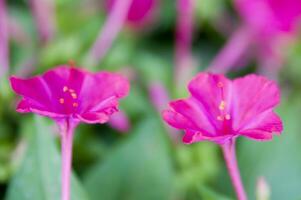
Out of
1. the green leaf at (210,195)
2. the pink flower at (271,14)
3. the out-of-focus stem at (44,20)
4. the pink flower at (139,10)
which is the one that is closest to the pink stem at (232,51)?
the pink flower at (271,14)

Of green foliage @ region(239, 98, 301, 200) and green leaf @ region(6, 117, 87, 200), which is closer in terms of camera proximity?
green leaf @ region(6, 117, 87, 200)

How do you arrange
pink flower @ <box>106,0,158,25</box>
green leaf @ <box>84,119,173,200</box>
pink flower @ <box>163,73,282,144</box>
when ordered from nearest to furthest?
pink flower @ <box>163,73,282,144</box>, green leaf @ <box>84,119,173,200</box>, pink flower @ <box>106,0,158,25</box>

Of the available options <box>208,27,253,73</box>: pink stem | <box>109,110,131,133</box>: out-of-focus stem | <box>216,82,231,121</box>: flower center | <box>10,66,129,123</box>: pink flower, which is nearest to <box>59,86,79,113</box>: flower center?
<box>10,66,129,123</box>: pink flower

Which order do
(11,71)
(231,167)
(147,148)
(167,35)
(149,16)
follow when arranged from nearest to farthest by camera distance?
(231,167), (147,148), (11,71), (149,16), (167,35)

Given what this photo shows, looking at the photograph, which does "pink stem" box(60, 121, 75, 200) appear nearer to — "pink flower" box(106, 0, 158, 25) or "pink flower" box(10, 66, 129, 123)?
"pink flower" box(10, 66, 129, 123)

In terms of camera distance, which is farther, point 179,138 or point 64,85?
point 179,138

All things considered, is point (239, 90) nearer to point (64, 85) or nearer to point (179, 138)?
point (64, 85)

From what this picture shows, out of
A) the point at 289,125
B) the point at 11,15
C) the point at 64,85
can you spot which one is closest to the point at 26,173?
the point at 64,85
